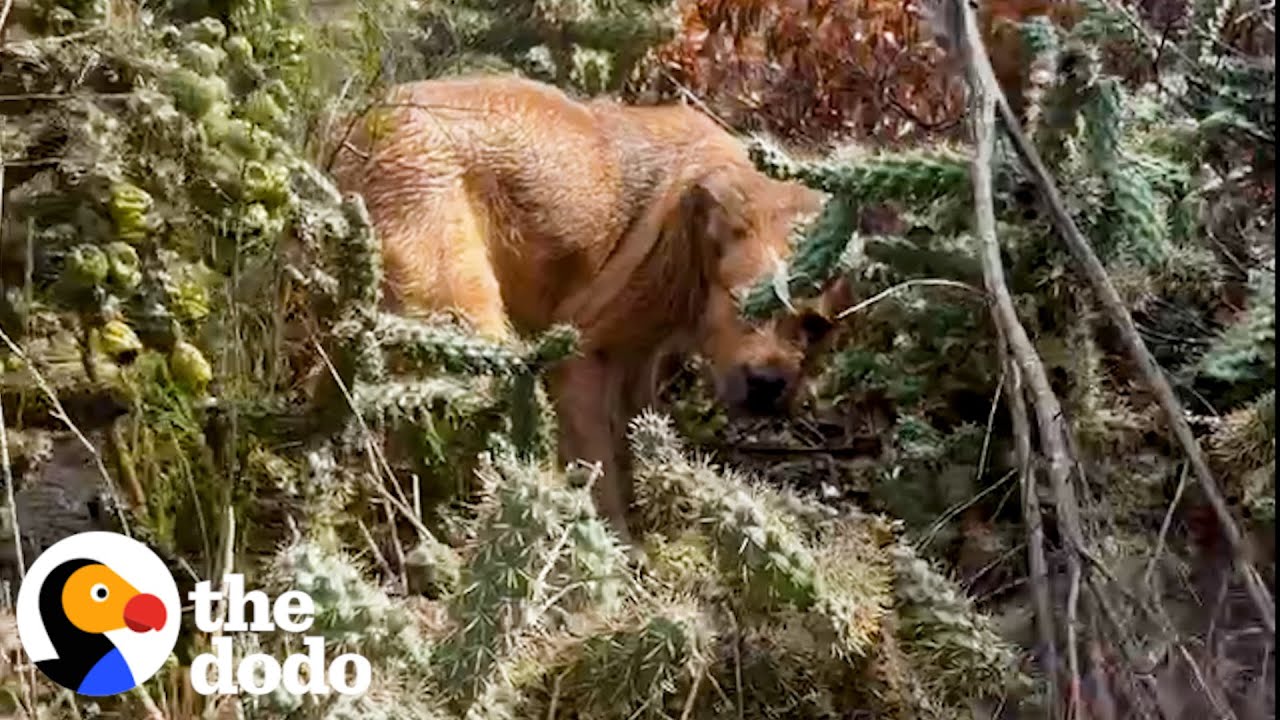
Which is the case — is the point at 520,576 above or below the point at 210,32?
below

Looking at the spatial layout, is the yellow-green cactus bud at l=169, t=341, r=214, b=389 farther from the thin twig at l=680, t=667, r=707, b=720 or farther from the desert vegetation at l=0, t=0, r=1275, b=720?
the thin twig at l=680, t=667, r=707, b=720

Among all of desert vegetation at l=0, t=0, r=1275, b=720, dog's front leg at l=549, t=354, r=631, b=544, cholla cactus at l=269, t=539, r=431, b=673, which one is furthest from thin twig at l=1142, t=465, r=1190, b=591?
cholla cactus at l=269, t=539, r=431, b=673

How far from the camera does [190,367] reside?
0.95 m

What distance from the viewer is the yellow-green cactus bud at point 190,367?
3.12 ft

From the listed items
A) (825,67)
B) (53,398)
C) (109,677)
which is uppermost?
(825,67)

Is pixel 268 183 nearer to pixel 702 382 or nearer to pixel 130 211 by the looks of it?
pixel 130 211

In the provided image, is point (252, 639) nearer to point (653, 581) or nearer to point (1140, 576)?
point (653, 581)

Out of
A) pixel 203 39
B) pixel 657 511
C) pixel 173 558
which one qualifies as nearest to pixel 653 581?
pixel 657 511

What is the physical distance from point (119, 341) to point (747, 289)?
0.34m

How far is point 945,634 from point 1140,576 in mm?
101

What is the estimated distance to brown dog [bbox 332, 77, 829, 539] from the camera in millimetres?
936

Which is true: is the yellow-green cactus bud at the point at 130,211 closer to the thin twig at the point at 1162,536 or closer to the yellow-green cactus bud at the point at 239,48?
the yellow-green cactus bud at the point at 239,48

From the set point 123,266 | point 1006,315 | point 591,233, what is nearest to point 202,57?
point 123,266

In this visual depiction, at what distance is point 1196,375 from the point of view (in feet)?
2.89
